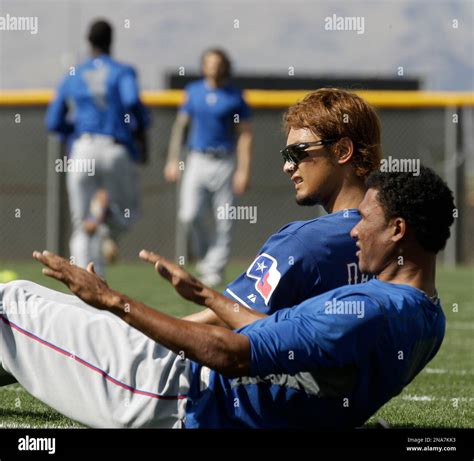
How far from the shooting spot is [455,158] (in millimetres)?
16547

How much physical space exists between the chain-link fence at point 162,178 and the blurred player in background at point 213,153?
4493 millimetres

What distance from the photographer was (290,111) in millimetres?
4051

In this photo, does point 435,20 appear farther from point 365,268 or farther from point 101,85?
point 365,268

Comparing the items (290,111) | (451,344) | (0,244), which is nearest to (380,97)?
(0,244)

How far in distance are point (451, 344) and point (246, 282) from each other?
4.10 metres

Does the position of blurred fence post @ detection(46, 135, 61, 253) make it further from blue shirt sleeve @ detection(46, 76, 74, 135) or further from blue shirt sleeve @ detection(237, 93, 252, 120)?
blue shirt sleeve @ detection(46, 76, 74, 135)

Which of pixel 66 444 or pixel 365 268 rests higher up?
pixel 365 268

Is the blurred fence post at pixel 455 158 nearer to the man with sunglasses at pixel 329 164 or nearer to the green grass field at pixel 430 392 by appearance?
the green grass field at pixel 430 392

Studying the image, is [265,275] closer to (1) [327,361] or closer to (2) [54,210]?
(1) [327,361]

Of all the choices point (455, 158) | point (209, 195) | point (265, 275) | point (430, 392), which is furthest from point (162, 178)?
point (265, 275)

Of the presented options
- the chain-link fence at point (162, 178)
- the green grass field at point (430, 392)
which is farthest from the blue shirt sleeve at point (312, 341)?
the chain-link fence at point (162, 178)

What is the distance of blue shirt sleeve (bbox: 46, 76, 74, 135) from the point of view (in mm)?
10211

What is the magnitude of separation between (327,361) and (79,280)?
731mm

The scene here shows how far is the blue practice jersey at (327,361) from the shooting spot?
300cm
